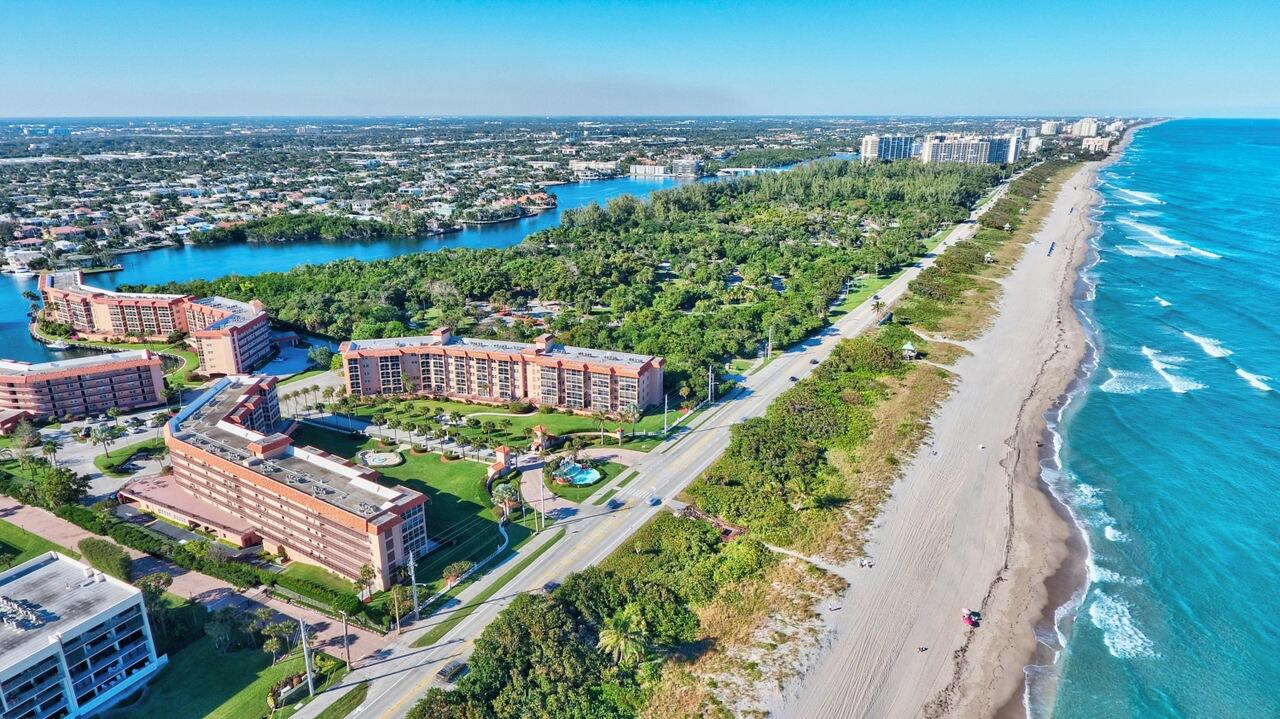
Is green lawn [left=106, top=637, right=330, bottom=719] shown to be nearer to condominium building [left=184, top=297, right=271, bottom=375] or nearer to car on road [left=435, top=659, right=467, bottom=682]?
car on road [left=435, top=659, right=467, bottom=682]

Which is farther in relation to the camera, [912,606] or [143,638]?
[912,606]

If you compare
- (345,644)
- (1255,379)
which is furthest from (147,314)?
(1255,379)

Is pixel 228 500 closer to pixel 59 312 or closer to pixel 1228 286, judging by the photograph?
pixel 59 312

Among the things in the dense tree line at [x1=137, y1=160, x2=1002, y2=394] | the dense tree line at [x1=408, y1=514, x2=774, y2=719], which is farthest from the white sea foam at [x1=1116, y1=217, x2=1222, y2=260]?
the dense tree line at [x1=408, y1=514, x2=774, y2=719]

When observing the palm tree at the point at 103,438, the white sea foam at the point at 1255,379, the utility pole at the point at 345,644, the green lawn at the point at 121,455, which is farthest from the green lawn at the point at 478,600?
the white sea foam at the point at 1255,379

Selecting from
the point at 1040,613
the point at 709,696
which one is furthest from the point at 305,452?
the point at 1040,613

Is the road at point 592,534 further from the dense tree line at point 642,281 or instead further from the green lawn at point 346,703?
the dense tree line at point 642,281

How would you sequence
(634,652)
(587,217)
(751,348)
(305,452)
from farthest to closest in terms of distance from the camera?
1. (587,217)
2. (751,348)
3. (305,452)
4. (634,652)

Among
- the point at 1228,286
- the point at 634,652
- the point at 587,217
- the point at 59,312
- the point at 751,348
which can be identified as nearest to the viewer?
the point at 634,652
